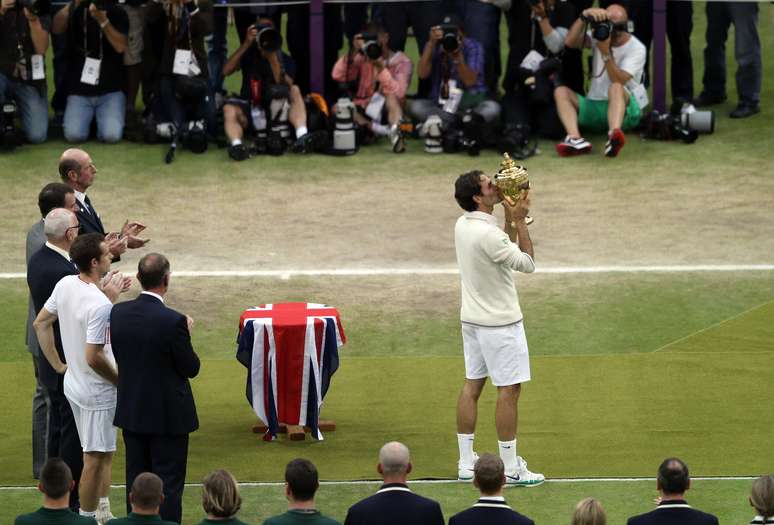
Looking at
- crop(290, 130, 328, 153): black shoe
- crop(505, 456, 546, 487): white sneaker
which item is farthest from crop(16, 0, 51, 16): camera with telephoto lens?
crop(505, 456, 546, 487): white sneaker

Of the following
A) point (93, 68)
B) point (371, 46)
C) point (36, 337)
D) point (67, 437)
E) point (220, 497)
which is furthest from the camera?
point (93, 68)

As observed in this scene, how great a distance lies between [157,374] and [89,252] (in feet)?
2.61

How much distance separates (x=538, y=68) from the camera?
1728 centimetres

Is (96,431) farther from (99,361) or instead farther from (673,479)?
(673,479)

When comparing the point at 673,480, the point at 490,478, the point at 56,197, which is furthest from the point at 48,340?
the point at 673,480

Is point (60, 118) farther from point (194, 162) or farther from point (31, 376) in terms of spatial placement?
point (31, 376)

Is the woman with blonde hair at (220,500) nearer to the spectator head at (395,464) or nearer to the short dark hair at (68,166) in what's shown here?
the spectator head at (395,464)

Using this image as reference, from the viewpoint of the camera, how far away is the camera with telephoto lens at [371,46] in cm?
1727

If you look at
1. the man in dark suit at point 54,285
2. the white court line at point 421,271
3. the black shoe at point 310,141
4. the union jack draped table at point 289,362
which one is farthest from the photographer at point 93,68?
the man in dark suit at point 54,285

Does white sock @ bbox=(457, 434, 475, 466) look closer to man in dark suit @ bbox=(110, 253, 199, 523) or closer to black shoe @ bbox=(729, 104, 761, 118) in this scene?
man in dark suit @ bbox=(110, 253, 199, 523)

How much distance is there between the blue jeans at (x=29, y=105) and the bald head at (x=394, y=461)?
34.7 feet

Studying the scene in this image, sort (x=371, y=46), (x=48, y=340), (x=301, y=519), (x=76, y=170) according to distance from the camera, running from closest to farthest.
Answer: (x=301, y=519) < (x=48, y=340) < (x=76, y=170) < (x=371, y=46)

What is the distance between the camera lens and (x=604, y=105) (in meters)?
17.5

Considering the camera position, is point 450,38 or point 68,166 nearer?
point 68,166
